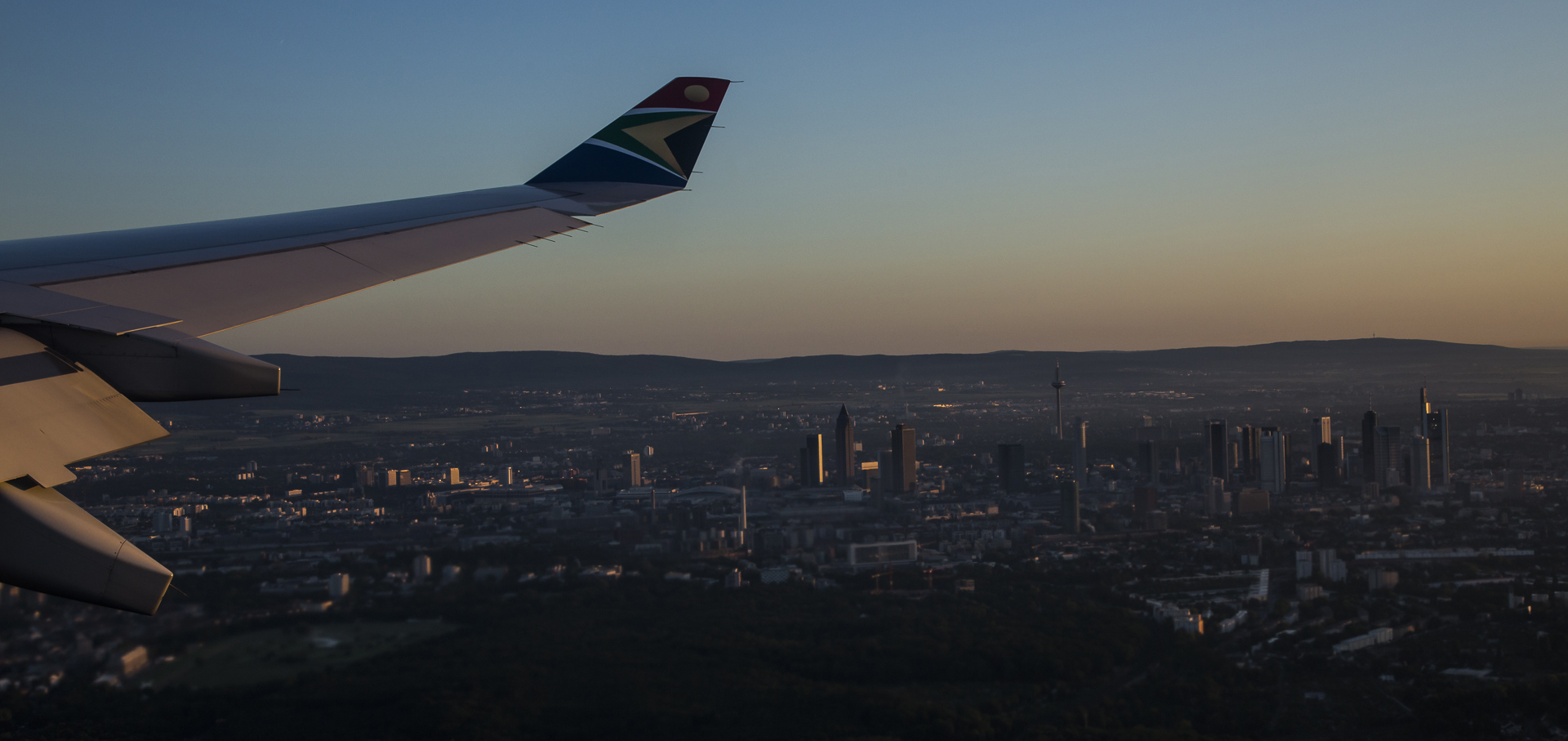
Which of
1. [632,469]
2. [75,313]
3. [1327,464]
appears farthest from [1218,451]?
[75,313]

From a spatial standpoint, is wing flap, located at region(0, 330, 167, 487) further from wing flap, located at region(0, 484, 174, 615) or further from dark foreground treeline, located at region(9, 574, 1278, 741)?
dark foreground treeline, located at region(9, 574, 1278, 741)

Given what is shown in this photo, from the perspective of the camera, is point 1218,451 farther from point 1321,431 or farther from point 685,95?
point 685,95

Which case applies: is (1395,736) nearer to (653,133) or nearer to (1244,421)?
(653,133)

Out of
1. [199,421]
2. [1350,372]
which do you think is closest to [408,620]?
[199,421]

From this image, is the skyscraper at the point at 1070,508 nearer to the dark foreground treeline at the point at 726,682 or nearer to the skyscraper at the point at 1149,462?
the skyscraper at the point at 1149,462

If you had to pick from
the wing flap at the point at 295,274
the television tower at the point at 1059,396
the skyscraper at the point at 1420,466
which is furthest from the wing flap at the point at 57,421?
the television tower at the point at 1059,396

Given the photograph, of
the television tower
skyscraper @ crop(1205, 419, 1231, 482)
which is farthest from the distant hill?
skyscraper @ crop(1205, 419, 1231, 482)
